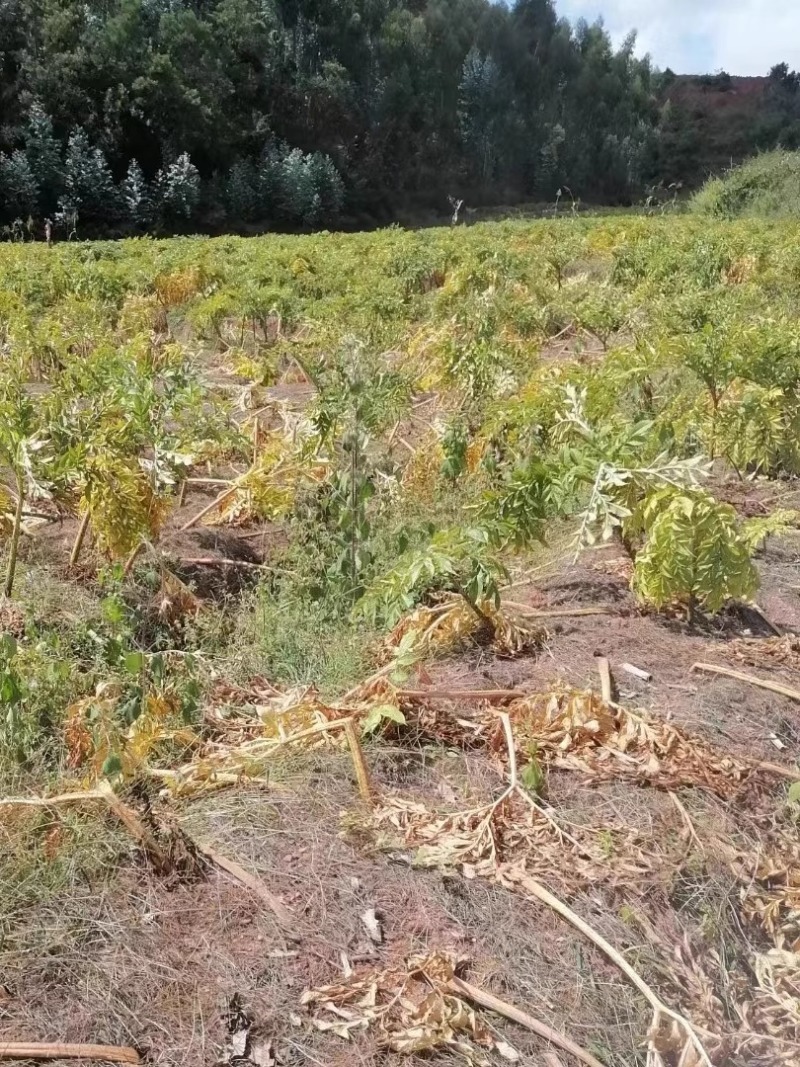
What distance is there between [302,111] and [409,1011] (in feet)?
135

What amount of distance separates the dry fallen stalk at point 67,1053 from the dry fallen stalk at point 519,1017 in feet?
2.26

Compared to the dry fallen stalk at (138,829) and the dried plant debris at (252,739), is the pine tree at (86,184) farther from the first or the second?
the dry fallen stalk at (138,829)

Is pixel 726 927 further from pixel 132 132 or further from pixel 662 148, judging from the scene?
pixel 662 148

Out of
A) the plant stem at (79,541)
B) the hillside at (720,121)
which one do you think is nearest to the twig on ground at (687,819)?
the plant stem at (79,541)

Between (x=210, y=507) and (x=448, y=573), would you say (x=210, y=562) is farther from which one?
(x=448, y=573)

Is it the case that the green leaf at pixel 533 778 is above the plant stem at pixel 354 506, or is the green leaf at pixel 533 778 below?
below

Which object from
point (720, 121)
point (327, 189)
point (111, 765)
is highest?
point (720, 121)

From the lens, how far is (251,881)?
2.49 m

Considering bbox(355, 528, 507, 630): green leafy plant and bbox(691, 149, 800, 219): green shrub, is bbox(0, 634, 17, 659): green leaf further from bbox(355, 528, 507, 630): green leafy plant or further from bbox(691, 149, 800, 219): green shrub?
bbox(691, 149, 800, 219): green shrub

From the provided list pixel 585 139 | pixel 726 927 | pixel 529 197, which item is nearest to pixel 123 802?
pixel 726 927

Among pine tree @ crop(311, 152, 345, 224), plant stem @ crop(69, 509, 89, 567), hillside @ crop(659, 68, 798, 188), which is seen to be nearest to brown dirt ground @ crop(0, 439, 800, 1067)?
plant stem @ crop(69, 509, 89, 567)

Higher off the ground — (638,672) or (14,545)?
(14,545)

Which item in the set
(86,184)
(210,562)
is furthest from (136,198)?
(210,562)

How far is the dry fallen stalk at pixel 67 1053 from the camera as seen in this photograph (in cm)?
203
